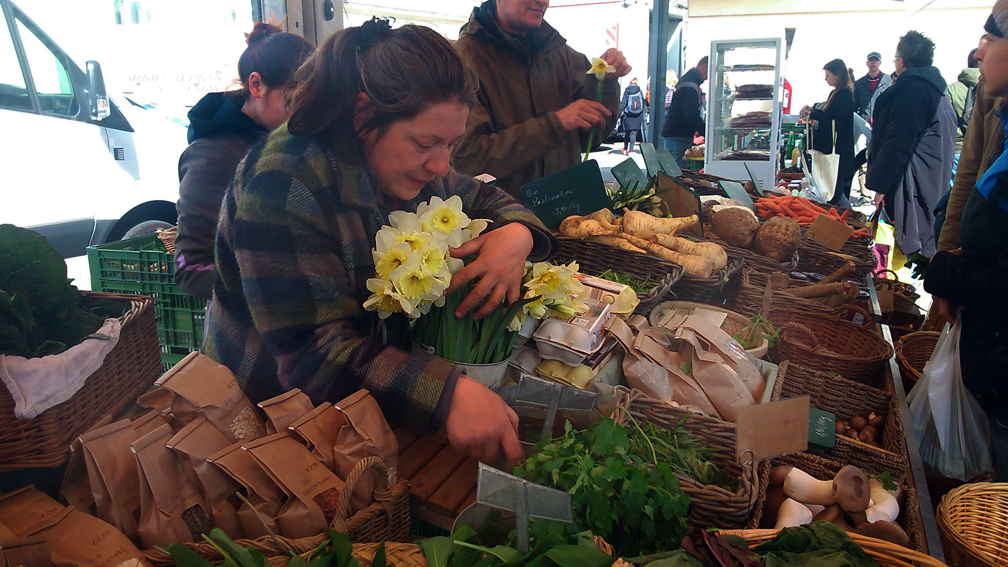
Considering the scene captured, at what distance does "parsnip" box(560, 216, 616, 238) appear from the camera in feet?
7.79

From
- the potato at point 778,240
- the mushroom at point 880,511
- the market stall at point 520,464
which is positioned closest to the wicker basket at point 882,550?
the market stall at point 520,464

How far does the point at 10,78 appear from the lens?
3.33 meters

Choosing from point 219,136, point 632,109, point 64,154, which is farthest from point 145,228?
point 632,109

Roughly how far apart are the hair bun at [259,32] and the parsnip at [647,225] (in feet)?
4.89

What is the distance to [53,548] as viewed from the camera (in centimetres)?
98

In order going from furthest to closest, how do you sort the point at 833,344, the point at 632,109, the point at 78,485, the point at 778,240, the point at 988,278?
the point at 632,109 < the point at 778,240 < the point at 833,344 < the point at 988,278 < the point at 78,485

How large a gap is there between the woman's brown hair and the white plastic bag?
2074mm

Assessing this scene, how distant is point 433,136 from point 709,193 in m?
3.03

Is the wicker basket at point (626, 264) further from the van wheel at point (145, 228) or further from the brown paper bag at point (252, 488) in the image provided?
the van wheel at point (145, 228)

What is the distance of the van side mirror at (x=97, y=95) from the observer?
3.65m

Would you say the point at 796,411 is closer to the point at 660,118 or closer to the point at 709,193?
the point at 709,193

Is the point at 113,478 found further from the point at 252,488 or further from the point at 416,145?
the point at 416,145

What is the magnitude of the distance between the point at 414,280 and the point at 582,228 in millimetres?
1352

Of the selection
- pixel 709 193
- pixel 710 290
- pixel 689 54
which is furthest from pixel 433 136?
pixel 689 54
